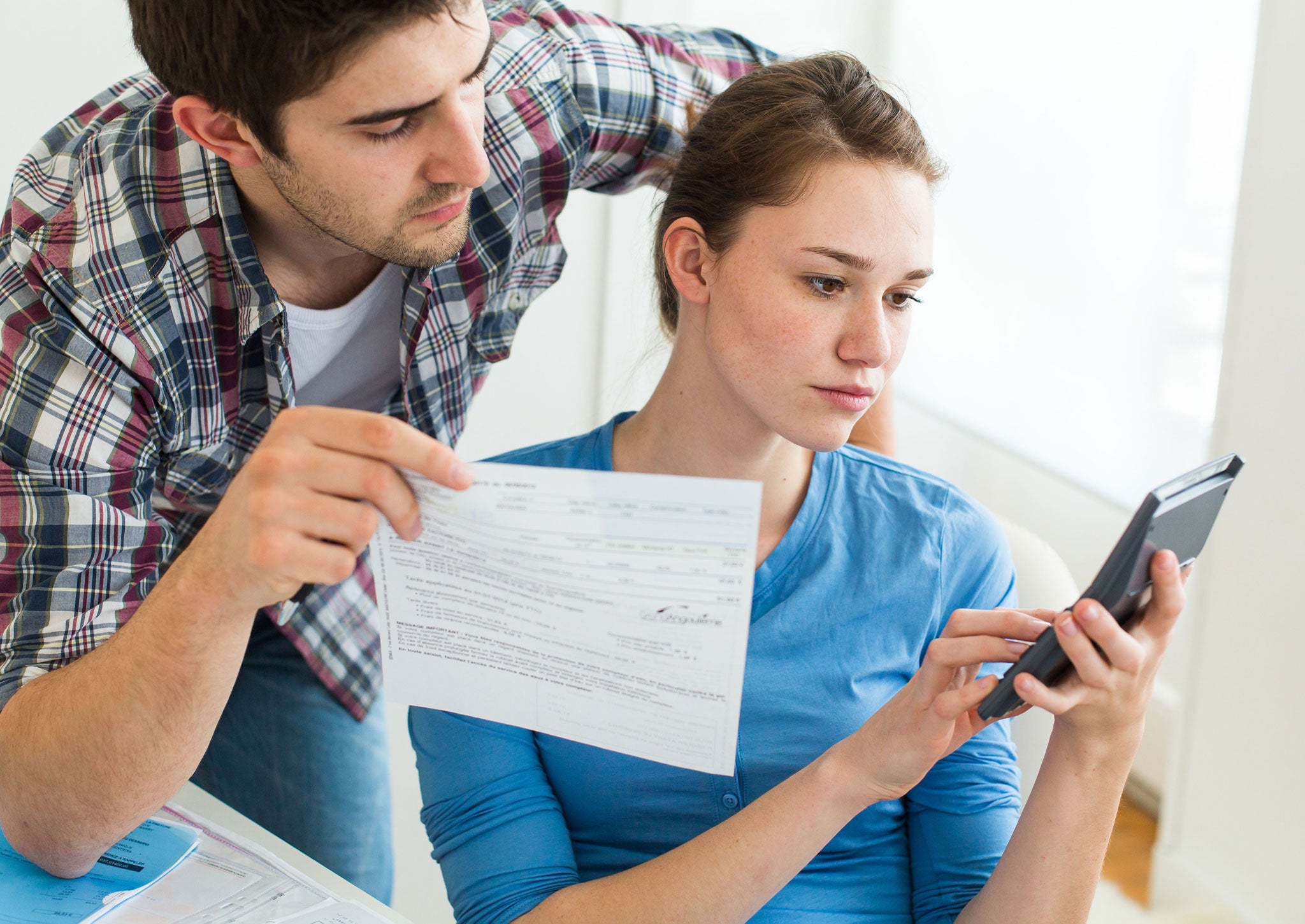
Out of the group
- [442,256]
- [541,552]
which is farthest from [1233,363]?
[541,552]

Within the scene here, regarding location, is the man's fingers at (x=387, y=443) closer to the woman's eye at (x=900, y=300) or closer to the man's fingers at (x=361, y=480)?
the man's fingers at (x=361, y=480)

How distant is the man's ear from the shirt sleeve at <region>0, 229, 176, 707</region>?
0.20 metres

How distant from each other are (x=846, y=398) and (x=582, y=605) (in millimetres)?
383

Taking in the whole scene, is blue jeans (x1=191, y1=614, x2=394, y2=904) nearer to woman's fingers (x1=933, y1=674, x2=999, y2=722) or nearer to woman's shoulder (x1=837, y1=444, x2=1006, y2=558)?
woman's shoulder (x1=837, y1=444, x2=1006, y2=558)

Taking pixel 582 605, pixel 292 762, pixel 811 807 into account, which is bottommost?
pixel 292 762

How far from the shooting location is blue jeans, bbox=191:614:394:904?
1.63 m

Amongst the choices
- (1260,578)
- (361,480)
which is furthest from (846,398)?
(1260,578)

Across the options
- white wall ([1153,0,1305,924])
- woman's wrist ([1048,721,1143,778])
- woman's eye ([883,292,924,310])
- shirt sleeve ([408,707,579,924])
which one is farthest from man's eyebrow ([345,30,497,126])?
white wall ([1153,0,1305,924])

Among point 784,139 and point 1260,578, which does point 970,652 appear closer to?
point 784,139

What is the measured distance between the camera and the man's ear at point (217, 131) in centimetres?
114

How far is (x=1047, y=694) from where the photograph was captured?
85 cm

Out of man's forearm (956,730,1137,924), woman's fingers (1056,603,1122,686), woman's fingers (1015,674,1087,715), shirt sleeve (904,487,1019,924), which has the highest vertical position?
woman's fingers (1056,603,1122,686)

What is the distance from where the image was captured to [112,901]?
99 centimetres

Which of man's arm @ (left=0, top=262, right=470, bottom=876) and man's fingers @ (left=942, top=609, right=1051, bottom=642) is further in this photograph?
man's fingers @ (left=942, top=609, right=1051, bottom=642)
